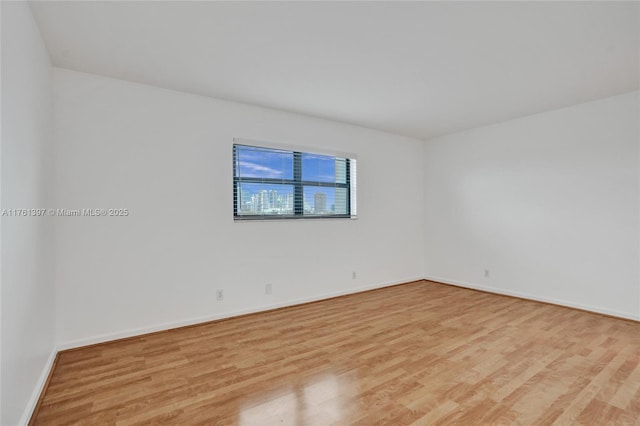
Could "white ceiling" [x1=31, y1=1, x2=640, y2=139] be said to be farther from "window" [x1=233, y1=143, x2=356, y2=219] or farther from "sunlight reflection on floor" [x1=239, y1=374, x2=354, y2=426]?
"sunlight reflection on floor" [x1=239, y1=374, x2=354, y2=426]

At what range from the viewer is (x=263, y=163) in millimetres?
3869

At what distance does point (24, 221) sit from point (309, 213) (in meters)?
2.89

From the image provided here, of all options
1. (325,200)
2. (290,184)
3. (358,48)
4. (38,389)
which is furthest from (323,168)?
(38,389)

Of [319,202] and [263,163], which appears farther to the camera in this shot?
[319,202]

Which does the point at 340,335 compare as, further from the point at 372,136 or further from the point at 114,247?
the point at 372,136

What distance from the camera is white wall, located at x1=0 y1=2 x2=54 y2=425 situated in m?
1.55

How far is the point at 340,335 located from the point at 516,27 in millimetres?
2899

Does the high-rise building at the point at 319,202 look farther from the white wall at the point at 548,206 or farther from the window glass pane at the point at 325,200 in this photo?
the white wall at the point at 548,206

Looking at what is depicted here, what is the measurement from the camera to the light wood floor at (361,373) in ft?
6.06

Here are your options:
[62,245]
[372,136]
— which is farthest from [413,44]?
[62,245]

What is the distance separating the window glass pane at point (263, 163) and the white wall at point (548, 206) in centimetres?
285

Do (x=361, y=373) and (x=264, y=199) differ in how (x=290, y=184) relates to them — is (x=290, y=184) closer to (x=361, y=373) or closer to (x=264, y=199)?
(x=264, y=199)

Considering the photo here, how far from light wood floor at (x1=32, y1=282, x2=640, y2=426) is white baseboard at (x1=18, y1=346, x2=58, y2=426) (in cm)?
6

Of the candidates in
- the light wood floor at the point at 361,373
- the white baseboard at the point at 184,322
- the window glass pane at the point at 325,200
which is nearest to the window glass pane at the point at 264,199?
the window glass pane at the point at 325,200
